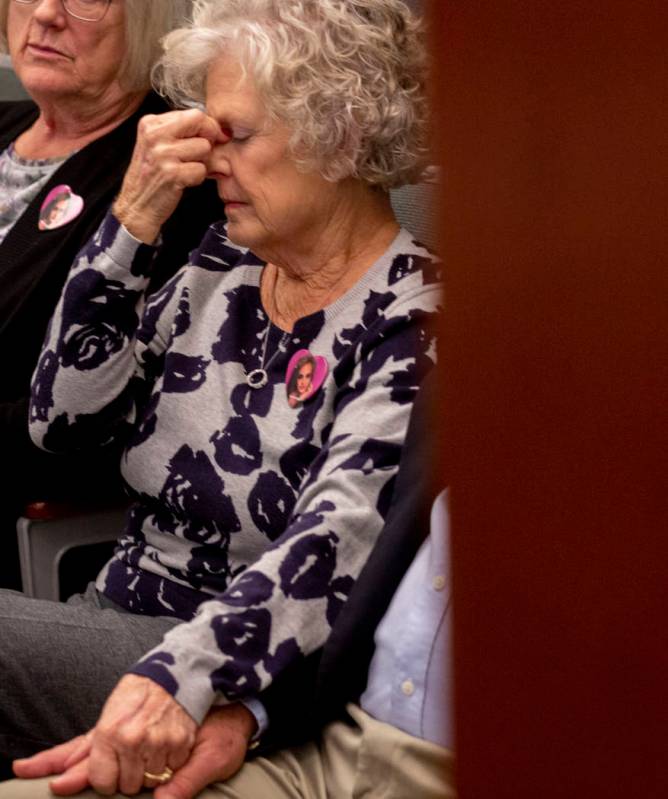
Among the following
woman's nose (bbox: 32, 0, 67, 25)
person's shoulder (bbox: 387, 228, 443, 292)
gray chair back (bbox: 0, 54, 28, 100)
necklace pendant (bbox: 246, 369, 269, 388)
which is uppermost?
woman's nose (bbox: 32, 0, 67, 25)

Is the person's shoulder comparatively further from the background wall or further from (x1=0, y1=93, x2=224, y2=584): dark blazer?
the background wall

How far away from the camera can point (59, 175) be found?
2.20m

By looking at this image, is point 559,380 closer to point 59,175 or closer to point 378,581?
point 378,581

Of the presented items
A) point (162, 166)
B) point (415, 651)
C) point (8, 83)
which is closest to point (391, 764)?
point (415, 651)

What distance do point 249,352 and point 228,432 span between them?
0.12 metres

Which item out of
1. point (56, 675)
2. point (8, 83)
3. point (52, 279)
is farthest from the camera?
point (8, 83)

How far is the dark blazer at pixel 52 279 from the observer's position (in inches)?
75.0

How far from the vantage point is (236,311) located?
1686mm

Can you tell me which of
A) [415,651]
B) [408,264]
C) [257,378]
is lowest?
[415,651]

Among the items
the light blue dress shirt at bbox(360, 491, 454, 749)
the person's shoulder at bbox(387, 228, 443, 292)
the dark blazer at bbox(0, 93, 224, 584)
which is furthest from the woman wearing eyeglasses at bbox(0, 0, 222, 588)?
the light blue dress shirt at bbox(360, 491, 454, 749)

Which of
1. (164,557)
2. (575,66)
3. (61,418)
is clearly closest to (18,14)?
(61,418)

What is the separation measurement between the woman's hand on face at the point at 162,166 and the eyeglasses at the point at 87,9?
1.99 feet

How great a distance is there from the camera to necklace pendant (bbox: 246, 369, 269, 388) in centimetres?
159

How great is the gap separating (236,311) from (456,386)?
Result: 1.45 m
